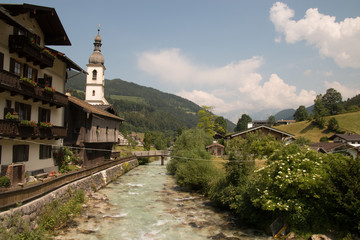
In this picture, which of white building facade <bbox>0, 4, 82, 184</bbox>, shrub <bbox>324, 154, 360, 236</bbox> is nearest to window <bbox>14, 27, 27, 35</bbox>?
white building facade <bbox>0, 4, 82, 184</bbox>

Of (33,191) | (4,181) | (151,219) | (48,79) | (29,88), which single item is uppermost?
(48,79)

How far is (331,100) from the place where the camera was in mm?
115562

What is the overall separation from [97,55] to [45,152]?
110 ft

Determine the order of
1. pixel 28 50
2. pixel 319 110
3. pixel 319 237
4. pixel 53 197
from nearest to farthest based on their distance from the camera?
pixel 319 237
pixel 53 197
pixel 28 50
pixel 319 110

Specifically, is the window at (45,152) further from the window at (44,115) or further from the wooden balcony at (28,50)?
the wooden balcony at (28,50)

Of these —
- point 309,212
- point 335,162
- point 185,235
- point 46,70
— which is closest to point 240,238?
point 185,235

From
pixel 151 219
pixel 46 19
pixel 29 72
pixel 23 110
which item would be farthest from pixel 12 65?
pixel 151 219

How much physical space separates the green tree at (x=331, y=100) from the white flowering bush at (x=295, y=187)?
342 ft

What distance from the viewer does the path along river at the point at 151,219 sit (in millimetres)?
15000

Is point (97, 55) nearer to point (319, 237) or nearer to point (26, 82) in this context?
point (26, 82)

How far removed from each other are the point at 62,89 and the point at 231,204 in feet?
60.3

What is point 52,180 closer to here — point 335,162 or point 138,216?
point 138,216

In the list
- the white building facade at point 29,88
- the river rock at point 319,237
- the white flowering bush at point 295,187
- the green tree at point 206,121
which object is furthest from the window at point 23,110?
the green tree at point 206,121

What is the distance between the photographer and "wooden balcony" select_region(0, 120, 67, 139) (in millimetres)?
→ 15859
